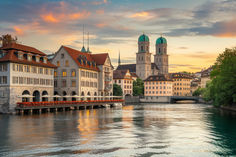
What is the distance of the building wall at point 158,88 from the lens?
566ft

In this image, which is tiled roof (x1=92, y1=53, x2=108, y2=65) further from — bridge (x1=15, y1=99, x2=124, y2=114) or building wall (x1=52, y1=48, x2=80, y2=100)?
bridge (x1=15, y1=99, x2=124, y2=114)

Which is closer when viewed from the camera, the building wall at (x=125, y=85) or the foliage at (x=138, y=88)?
the building wall at (x=125, y=85)

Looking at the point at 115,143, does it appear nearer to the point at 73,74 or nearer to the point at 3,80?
the point at 3,80

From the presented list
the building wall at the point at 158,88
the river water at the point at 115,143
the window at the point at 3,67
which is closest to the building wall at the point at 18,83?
the window at the point at 3,67

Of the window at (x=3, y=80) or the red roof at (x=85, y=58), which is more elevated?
the red roof at (x=85, y=58)

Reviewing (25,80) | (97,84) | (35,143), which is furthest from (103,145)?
(97,84)

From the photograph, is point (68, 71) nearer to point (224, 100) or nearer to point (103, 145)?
point (224, 100)

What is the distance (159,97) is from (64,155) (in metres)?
152

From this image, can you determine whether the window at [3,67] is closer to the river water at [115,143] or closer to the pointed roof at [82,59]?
the pointed roof at [82,59]

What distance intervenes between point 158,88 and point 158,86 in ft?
3.65

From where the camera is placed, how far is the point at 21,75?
215ft

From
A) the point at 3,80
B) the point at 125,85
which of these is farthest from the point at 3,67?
the point at 125,85

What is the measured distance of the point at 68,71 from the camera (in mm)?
90000

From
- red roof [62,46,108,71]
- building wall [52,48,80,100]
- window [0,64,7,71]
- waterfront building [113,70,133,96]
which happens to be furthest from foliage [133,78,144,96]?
window [0,64,7,71]
